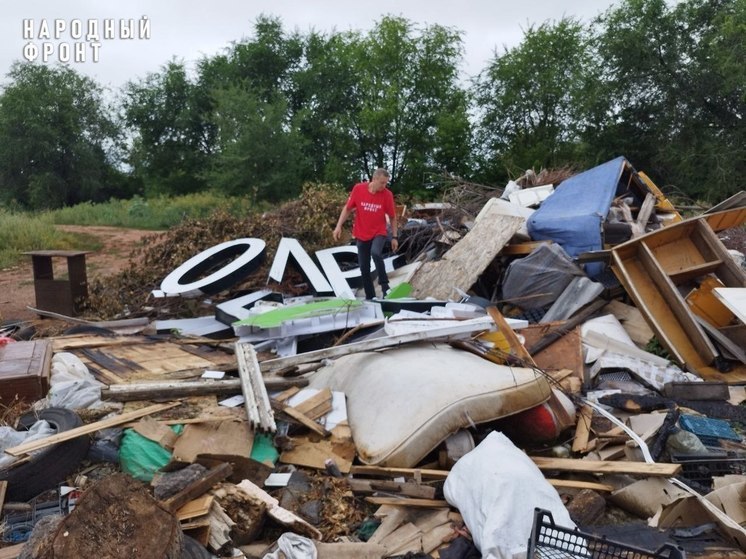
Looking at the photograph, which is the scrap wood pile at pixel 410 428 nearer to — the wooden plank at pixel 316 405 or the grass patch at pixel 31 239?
the wooden plank at pixel 316 405

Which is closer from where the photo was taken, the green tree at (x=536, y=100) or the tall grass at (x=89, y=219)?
the tall grass at (x=89, y=219)

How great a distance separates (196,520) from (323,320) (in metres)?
3.34

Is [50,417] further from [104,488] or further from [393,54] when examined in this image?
[393,54]

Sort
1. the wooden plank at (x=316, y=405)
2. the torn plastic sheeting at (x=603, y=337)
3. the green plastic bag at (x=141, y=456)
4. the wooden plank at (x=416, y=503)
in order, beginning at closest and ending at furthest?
the wooden plank at (x=416, y=503)
the green plastic bag at (x=141, y=456)
the wooden plank at (x=316, y=405)
the torn plastic sheeting at (x=603, y=337)

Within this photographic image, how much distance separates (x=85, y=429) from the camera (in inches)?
157

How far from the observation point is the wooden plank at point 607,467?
153 inches

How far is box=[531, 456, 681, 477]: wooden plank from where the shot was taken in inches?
153

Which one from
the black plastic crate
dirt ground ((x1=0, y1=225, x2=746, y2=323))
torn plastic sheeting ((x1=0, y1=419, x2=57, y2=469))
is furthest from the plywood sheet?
dirt ground ((x1=0, y1=225, x2=746, y2=323))

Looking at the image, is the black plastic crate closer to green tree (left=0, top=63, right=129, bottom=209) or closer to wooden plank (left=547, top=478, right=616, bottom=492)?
wooden plank (left=547, top=478, right=616, bottom=492)

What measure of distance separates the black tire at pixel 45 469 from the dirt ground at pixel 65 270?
4920 millimetres

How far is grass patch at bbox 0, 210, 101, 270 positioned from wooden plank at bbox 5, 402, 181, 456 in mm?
10397

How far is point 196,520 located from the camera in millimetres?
3355

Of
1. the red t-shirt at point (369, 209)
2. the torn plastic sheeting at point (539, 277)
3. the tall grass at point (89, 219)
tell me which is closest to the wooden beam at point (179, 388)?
the red t-shirt at point (369, 209)

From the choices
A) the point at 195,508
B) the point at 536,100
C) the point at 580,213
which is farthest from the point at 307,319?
the point at 536,100
